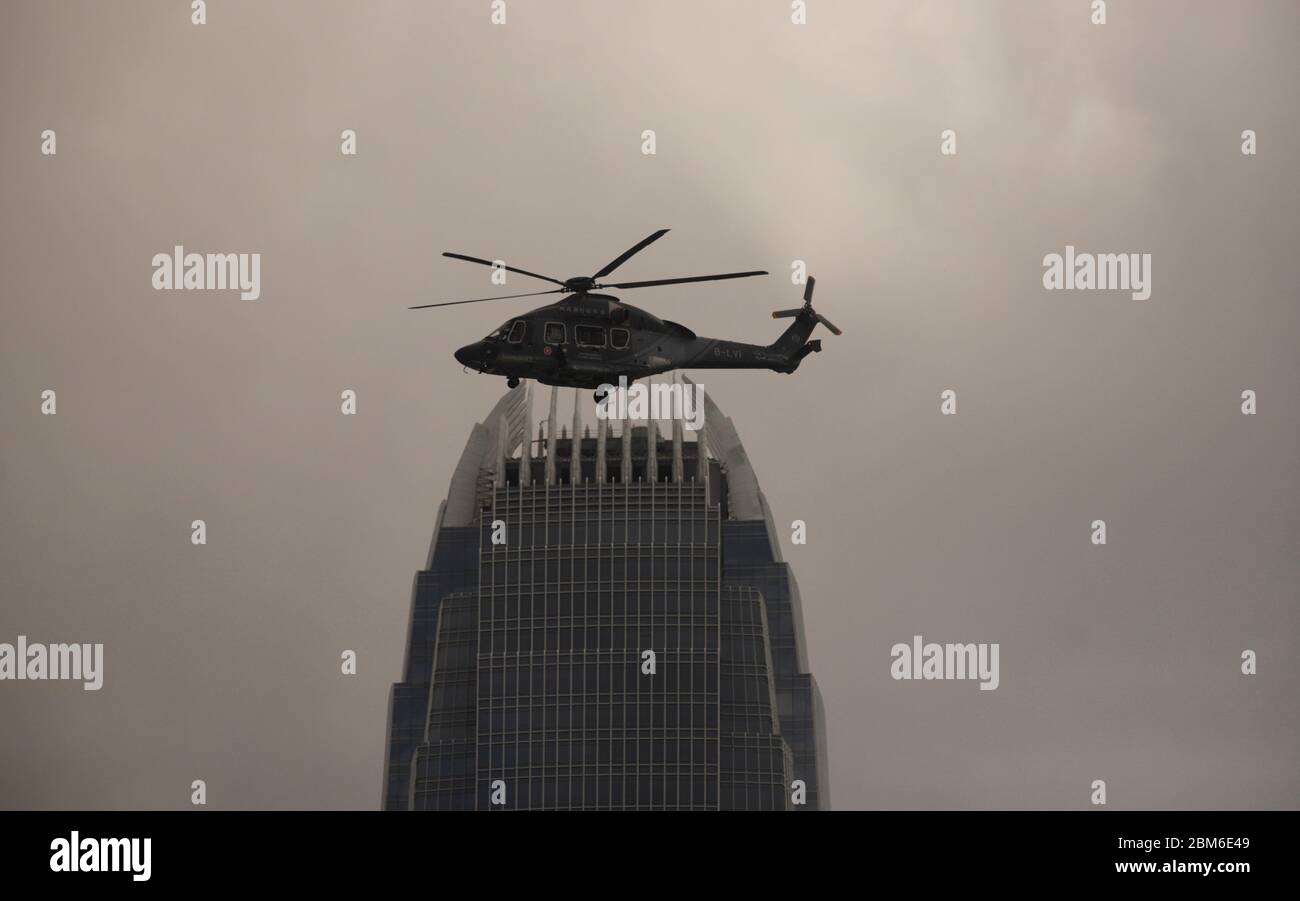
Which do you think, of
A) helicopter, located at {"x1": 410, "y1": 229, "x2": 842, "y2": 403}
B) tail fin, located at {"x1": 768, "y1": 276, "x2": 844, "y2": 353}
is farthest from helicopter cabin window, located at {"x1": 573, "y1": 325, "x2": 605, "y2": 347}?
tail fin, located at {"x1": 768, "y1": 276, "x2": 844, "y2": 353}

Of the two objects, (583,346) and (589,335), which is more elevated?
(589,335)

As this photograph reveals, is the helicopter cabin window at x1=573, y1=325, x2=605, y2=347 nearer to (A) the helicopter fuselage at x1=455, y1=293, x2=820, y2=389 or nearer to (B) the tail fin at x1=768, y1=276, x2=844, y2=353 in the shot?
(A) the helicopter fuselage at x1=455, y1=293, x2=820, y2=389

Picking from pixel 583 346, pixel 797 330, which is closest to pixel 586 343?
pixel 583 346

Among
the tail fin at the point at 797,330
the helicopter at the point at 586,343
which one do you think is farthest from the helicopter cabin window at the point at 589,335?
the tail fin at the point at 797,330

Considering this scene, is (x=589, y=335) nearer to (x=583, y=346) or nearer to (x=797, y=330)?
(x=583, y=346)

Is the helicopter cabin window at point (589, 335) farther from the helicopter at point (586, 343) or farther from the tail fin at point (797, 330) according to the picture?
the tail fin at point (797, 330)
